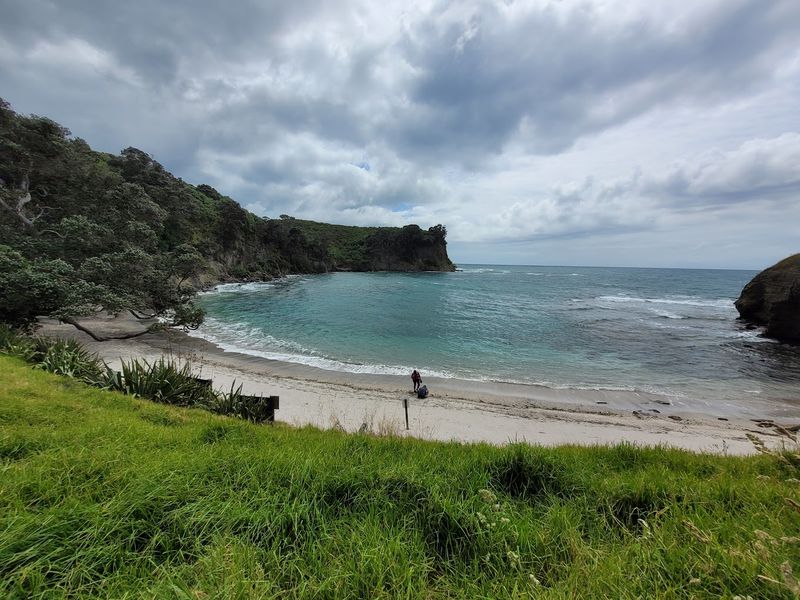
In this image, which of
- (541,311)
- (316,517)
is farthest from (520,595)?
(541,311)

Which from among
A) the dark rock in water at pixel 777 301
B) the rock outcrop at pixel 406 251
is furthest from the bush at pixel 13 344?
the rock outcrop at pixel 406 251

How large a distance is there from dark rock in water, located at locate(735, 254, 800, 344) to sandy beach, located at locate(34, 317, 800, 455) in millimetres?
21369

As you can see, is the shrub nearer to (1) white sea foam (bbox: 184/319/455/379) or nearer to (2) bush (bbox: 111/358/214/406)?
(2) bush (bbox: 111/358/214/406)

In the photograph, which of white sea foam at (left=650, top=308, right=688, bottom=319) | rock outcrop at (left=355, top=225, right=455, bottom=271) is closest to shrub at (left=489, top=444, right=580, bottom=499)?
white sea foam at (left=650, top=308, right=688, bottom=319)

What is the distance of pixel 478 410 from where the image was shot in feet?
44.0

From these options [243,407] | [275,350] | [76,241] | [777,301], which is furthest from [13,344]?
[777,301]

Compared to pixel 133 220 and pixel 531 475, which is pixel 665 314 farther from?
pixel 133 220

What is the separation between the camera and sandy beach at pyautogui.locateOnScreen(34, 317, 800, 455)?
36.1 feet

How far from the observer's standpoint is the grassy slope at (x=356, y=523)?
2029 mm

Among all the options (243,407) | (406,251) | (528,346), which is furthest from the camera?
(406,251)

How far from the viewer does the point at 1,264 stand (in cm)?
1304

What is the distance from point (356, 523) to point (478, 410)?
38.0 ft

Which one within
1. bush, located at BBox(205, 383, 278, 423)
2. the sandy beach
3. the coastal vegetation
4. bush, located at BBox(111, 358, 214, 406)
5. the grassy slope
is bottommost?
the sandy beach

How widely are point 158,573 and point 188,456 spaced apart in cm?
182
